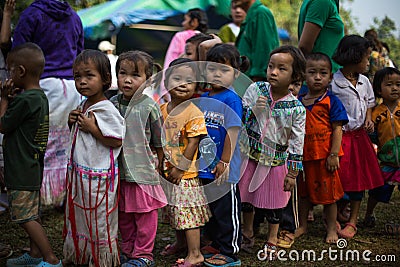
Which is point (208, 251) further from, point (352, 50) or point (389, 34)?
point (389, 34)

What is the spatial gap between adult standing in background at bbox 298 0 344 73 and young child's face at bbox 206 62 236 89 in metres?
0.99

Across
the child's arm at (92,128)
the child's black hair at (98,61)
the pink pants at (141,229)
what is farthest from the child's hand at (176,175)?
the child's black hair at (98,61)

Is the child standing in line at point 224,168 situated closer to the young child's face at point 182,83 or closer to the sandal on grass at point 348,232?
the young child's face at point 182,83

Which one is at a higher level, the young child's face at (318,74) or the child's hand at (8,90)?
the young child's face at (318,74)

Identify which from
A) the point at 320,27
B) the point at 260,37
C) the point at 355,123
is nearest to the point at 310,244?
the point at 355,123

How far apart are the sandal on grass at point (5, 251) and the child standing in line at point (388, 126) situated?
2805 mm

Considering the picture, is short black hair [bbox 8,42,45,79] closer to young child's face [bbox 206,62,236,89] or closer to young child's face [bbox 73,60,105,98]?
young child's face [bbox 73,60,105,98]

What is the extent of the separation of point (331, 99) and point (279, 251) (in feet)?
3.80

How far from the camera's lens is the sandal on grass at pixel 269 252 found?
3469mm

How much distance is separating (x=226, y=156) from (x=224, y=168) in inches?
3.2

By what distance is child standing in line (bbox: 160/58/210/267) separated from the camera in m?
3.14

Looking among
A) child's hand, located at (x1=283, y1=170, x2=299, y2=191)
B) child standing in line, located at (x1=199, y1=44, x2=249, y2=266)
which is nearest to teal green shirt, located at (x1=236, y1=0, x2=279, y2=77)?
child standing in line, located at (x1=199, y1=44, x2=249, y2=266)

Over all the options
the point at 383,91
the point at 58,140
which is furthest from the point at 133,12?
the point at 383,91

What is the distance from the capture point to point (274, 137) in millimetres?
3447
